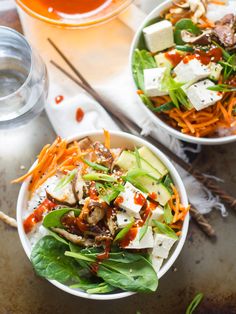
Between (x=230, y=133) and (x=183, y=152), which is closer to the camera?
(x=230, y=133)

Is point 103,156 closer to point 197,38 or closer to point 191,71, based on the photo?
point 191,71

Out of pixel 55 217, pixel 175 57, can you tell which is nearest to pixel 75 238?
pixel 55 217

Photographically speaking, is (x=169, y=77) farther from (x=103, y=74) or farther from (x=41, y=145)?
(x=41, y=145)

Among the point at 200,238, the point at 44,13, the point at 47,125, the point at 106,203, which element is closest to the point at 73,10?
the point at 44,13

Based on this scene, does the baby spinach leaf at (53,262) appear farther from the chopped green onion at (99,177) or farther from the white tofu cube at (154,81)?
the white tofu cube at (154,81)

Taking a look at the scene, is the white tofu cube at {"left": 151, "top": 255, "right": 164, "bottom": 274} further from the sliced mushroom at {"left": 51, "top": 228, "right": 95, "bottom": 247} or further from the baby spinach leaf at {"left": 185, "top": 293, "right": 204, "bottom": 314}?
the baby spinach leaf at {"left": 185, "top": 293, "right": 204, "bottom": 314}

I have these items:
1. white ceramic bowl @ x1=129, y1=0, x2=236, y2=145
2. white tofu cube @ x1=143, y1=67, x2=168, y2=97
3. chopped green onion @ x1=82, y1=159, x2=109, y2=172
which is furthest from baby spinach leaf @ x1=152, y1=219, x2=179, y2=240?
white tofu cube @ x1=143, y1=67, x2=168, y2=97
